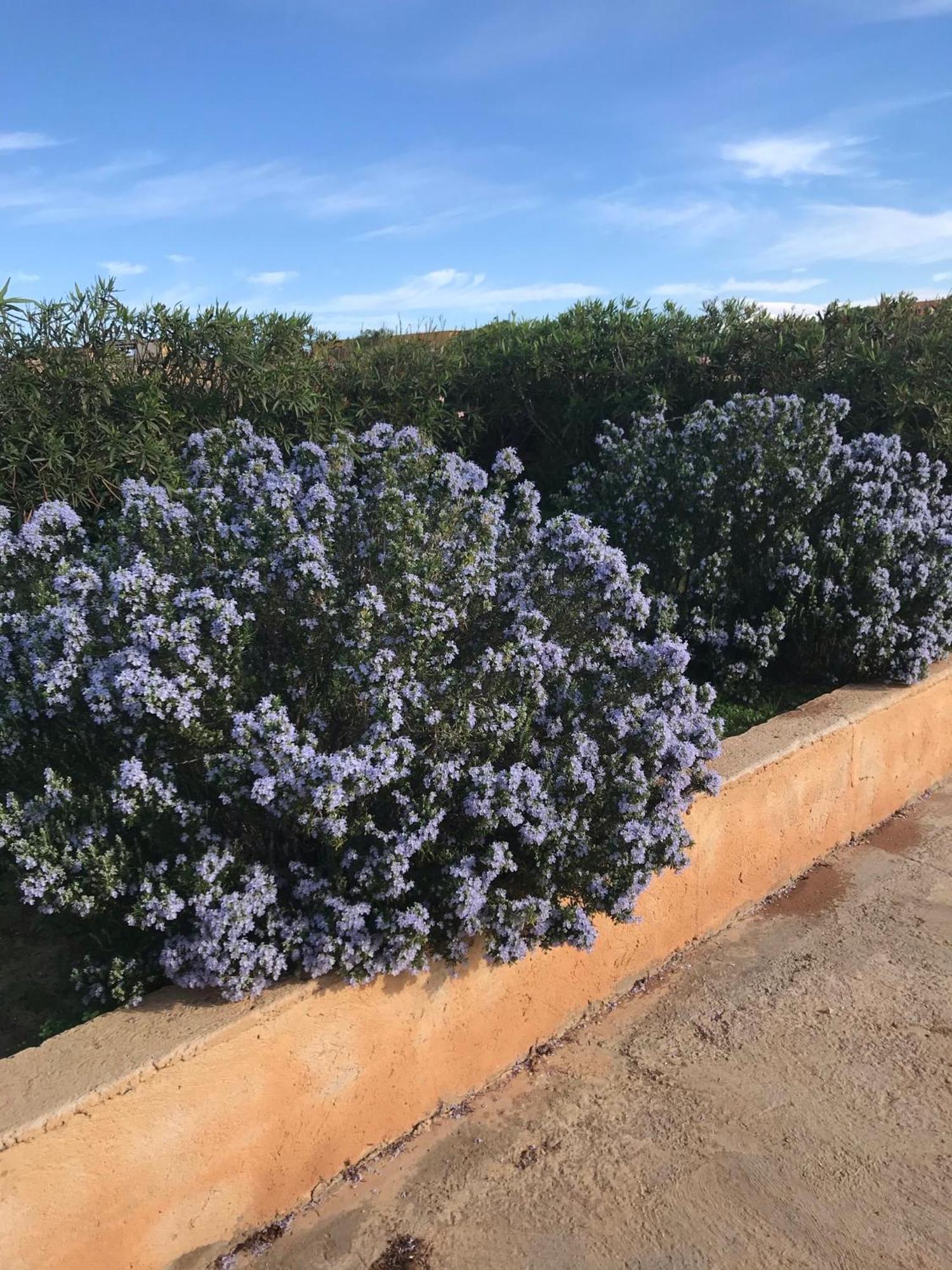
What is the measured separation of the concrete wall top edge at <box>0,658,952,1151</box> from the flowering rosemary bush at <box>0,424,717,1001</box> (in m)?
0.07

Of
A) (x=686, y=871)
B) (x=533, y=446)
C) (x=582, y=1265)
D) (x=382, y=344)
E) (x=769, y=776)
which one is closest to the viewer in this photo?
(x=582, y=1265)

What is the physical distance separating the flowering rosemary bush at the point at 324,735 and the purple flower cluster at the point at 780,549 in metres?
1.71

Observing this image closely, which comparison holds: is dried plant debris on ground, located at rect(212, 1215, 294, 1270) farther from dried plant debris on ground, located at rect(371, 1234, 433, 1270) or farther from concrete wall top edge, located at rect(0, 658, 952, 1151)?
concrete wall top edge, located at rect(0, 658, 952, 1151)

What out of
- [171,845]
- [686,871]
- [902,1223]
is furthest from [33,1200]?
[686,871]

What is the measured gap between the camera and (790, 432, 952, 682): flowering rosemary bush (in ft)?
16.6

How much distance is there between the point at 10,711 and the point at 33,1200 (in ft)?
4.70

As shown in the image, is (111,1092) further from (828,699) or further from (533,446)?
(533,446)

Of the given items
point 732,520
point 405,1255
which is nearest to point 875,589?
point 732,520

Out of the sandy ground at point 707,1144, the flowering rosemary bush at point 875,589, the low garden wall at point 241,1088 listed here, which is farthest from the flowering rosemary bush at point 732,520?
the sandy ground at point 707,1144

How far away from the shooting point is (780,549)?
5270 millimetres

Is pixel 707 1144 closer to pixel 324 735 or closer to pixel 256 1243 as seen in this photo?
pixel 256 1243

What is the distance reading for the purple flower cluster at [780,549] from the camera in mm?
5102

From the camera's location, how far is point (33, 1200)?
2.10m

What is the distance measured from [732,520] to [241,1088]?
373 cm
